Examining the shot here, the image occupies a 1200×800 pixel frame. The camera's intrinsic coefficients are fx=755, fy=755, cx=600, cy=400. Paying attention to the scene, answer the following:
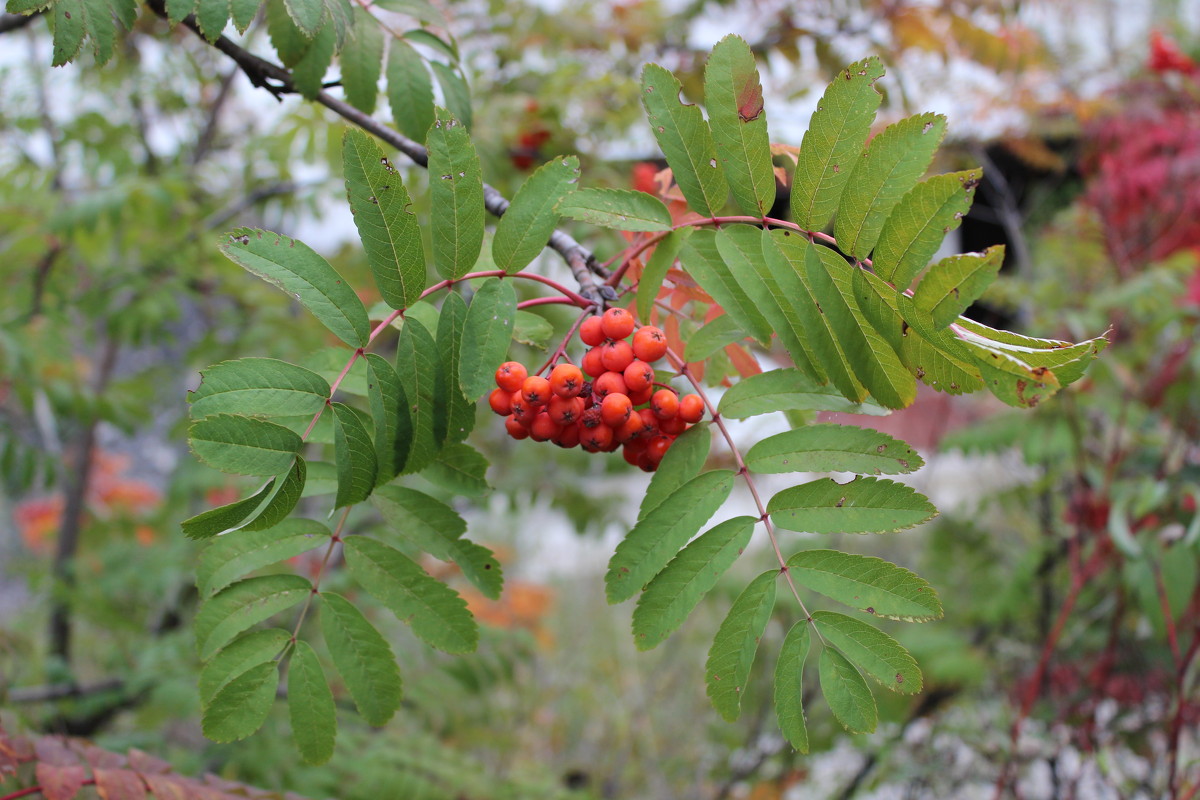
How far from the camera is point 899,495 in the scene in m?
0.80

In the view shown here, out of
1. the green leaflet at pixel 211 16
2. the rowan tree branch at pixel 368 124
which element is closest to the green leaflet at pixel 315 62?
the rowan tree branch at pixel 368 124

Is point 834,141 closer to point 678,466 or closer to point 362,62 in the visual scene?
point 678,466

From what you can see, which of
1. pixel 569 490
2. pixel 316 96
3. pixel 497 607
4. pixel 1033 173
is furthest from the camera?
pixel 1033 173

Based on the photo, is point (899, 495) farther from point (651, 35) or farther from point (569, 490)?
point (651, 35)

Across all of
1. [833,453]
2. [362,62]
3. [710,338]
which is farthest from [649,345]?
[362,62]

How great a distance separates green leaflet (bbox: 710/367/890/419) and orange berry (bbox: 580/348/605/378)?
130 mm

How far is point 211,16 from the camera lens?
841mm

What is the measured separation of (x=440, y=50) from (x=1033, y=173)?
6.17 meters

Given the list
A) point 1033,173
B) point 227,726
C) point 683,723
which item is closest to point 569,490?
point 683,723

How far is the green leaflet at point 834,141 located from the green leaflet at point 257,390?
558mm

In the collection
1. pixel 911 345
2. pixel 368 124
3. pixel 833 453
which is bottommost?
pixel 833 453

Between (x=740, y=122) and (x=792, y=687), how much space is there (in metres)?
0.61

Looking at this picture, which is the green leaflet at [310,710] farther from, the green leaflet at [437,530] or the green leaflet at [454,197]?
the green leaflet at [454,197]

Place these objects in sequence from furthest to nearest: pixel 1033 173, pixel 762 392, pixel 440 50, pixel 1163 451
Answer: pixel 1033 173
pixel 1163 451
pixel 440 50
pixel 762 392
